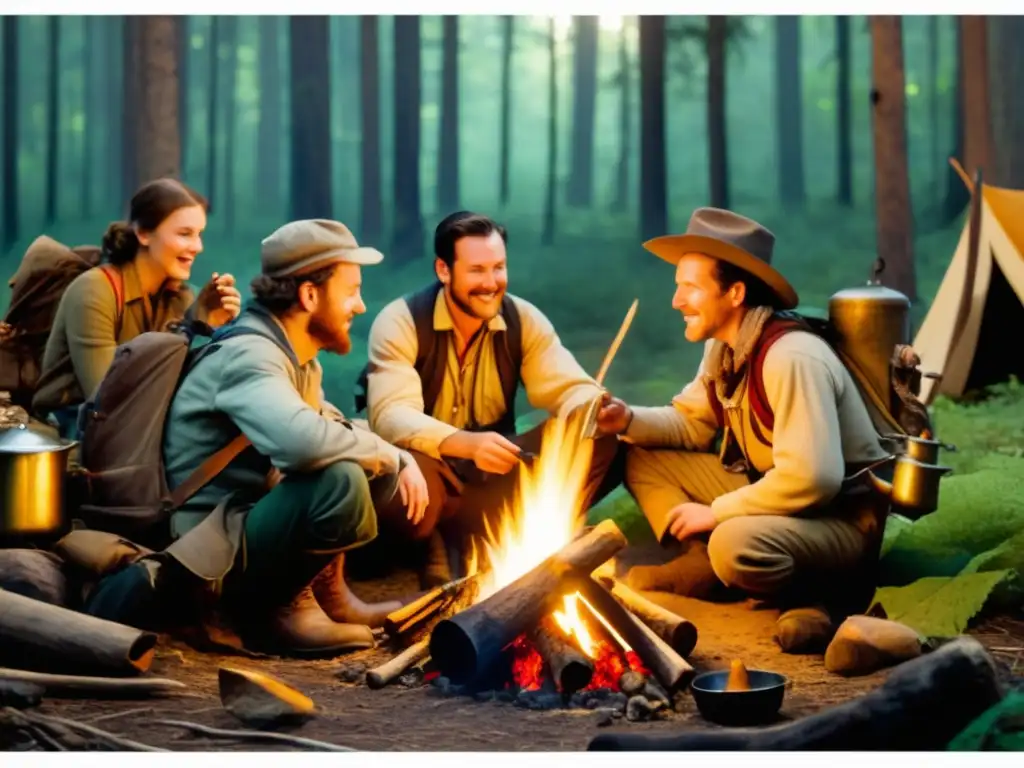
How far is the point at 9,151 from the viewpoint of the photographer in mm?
7676

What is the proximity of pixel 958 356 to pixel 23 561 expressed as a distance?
4.48m

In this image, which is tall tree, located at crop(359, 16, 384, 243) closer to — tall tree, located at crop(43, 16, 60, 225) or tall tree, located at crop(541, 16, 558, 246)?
tall tree, located at crop(541, 16, 558, 246)

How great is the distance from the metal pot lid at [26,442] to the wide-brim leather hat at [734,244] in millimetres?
2027

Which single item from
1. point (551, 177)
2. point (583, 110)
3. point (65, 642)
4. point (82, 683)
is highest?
point (583, 110)

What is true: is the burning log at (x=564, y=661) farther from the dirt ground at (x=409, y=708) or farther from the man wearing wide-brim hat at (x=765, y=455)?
the man wearing wide-brim hat at (x=765, y=455)

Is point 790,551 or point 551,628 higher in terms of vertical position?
point 790,551

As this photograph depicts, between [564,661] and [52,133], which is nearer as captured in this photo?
[564,661]

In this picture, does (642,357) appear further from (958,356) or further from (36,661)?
(36,661)

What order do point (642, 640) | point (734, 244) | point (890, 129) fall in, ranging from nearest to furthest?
point (642, 640)
point (734, 244)
point (890, 129)

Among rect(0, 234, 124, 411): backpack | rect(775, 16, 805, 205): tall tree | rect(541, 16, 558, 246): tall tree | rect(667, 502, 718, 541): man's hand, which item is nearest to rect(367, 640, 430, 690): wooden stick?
rect(667, 502, 718, 541): man's hand

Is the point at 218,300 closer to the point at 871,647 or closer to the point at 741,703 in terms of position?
the point at 741,703

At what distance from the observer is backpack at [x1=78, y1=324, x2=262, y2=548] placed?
183 inches

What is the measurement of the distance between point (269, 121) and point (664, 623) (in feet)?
25.6

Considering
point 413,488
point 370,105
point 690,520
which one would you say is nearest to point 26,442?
point 413,488
